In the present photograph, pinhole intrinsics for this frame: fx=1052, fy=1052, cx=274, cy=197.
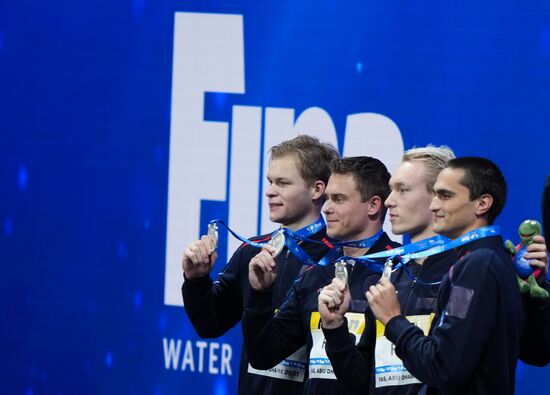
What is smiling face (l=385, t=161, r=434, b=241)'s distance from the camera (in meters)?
3.14

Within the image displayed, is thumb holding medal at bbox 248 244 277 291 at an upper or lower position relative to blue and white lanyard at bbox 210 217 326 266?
lower


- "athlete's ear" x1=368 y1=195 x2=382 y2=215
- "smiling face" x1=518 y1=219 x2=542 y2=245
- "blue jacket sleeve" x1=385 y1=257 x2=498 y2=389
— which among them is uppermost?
"athlete's ear" x1=368 y1=195 x2=382 y2=215

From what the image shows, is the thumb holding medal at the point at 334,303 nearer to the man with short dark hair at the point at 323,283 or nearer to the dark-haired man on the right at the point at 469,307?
the dark-haired man on the right at the point at 469,307

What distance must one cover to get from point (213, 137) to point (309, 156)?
99cm

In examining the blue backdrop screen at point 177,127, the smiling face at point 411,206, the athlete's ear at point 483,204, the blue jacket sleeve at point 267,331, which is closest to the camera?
the athlete's ear at point 483,204

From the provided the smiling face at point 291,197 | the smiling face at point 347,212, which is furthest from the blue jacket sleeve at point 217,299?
the smiling face at point 347,212

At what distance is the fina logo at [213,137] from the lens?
447 cm

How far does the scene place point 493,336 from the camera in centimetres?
259

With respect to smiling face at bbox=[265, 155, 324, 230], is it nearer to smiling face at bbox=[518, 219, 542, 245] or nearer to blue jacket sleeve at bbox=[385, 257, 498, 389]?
smiling face at bbox=[518, 219, 542, 245]

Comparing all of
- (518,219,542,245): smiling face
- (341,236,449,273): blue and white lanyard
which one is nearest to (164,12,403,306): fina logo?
(341,236,449,273): blue and white lanyard

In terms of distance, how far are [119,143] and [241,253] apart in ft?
4.22

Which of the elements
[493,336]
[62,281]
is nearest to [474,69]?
[493,336]

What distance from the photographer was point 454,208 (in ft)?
8.98

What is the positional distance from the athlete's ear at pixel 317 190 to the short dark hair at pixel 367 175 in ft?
0.67
